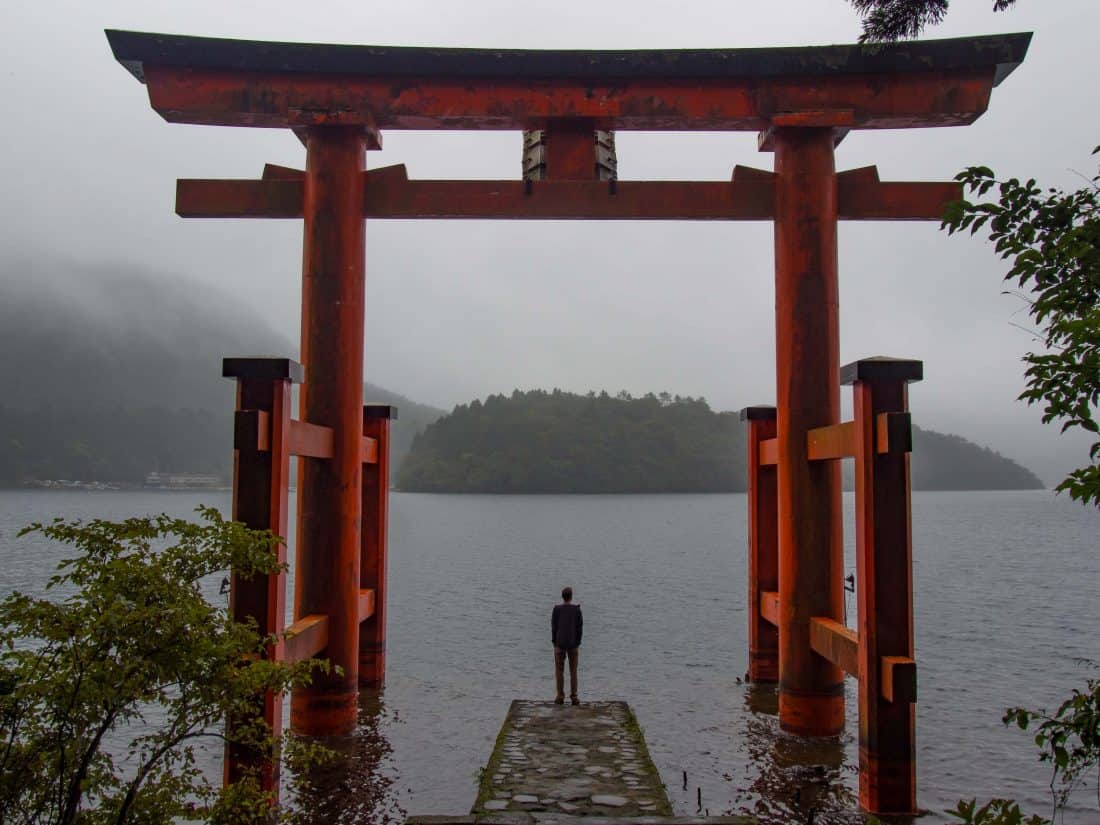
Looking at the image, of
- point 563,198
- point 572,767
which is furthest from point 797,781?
point 563,198

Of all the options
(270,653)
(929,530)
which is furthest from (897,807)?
(929,530)

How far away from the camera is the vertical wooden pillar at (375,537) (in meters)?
12.5

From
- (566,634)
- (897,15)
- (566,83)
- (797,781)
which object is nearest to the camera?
(897,15)

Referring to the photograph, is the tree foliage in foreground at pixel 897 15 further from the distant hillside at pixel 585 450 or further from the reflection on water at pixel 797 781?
the distant hillside at pixel 585 450

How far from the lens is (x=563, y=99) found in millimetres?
10000

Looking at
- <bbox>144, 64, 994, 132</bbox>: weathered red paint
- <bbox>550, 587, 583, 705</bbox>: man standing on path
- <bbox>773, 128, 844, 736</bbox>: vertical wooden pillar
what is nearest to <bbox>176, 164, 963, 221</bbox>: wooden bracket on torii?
<bbox>773, 128, 844, 736</bbox>: vertical wooden pillar

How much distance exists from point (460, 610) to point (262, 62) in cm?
2087

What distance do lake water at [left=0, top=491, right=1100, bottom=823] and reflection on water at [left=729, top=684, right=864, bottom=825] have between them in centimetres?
3

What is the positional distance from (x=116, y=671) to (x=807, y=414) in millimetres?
7262

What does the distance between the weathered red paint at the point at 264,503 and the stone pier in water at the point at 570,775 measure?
155cm

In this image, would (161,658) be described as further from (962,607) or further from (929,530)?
(929,530)

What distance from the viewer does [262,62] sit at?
31.9 ft

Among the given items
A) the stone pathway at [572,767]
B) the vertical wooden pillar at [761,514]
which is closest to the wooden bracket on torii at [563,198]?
the vertical wooden pillar at [761,514]

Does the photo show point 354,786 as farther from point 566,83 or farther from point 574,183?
point 566,83
